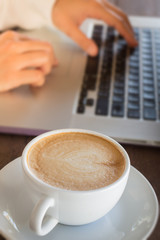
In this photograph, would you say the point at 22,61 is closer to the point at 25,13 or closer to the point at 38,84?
the point at 38,84

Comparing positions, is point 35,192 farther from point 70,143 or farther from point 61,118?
point 61,118

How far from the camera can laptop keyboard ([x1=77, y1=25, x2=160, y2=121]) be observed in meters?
0.48

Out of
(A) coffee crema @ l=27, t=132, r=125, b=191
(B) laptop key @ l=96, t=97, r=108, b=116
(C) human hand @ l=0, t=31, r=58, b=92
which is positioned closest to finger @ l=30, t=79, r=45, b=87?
(C) human hand @ l=0, t=31, r=58, b=92

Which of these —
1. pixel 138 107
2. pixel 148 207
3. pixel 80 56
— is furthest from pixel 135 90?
pixel 148 207

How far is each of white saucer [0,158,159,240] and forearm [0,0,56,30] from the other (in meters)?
0.51

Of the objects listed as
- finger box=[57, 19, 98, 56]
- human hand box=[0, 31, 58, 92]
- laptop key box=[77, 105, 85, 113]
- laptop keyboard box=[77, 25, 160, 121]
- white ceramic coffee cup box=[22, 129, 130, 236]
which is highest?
white ceramic coffee cup box=[22, 129, 130, 236]

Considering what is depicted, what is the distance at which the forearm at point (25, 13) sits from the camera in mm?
737

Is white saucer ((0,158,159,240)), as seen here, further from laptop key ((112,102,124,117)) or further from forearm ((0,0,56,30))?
forearm ((0,0,56,30))

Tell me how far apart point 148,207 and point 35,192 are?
0.32 feet

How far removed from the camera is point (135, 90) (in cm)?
53

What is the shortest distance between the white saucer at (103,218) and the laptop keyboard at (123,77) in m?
0.18

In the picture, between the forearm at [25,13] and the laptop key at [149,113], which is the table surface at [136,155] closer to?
the laptop key at [149,113]

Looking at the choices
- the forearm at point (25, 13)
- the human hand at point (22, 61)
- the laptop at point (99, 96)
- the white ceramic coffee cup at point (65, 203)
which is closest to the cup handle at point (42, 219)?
the white ceramic coffee cup at point (65, 203)

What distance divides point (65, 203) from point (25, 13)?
0.62m
